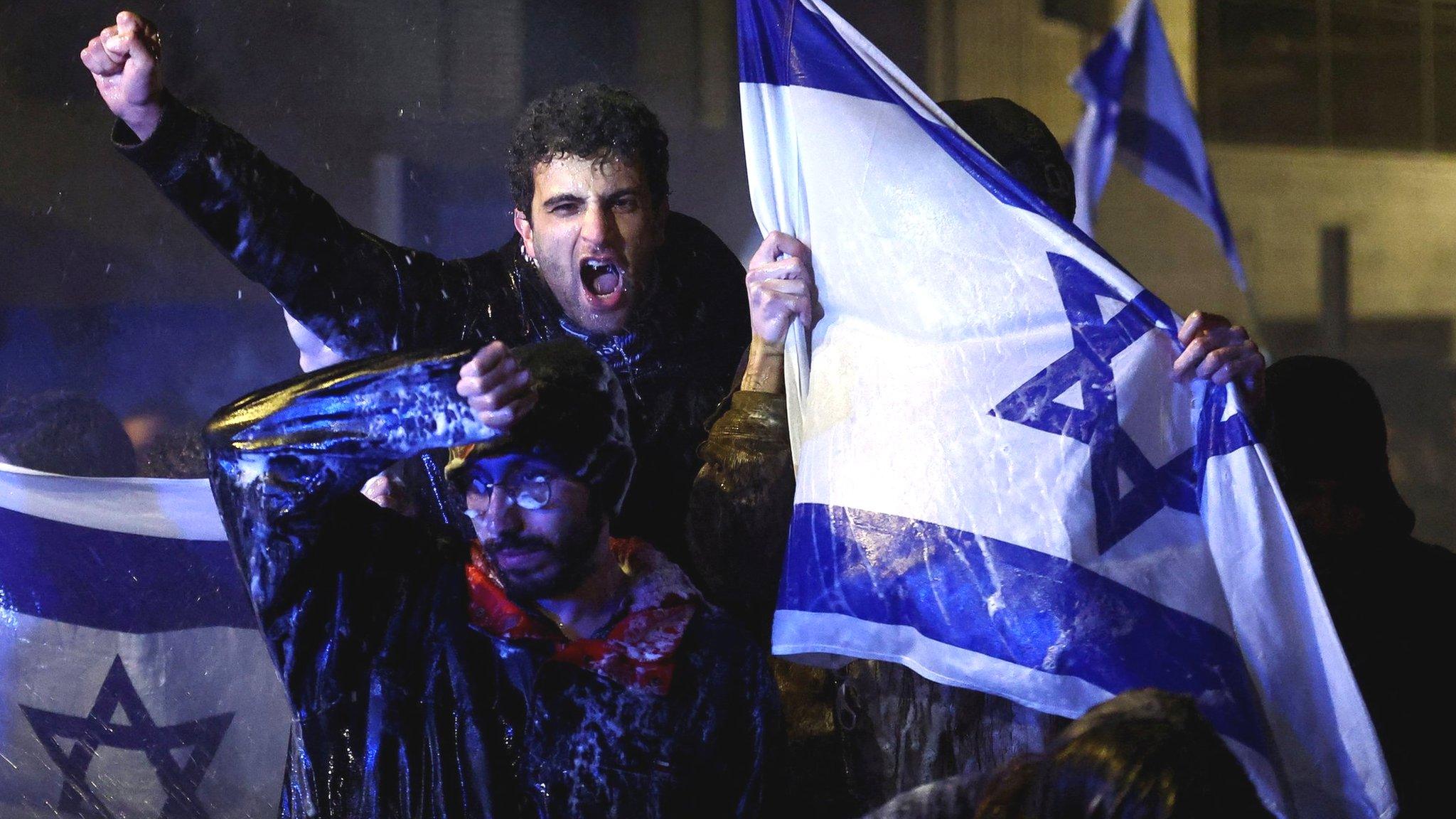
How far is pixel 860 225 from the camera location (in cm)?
222

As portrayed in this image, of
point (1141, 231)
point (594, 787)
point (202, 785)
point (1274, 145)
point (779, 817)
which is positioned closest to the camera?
point (594, 787)

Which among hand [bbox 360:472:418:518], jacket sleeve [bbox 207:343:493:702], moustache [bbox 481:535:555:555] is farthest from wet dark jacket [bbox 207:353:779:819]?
hand [bbox 360:472:418:518]

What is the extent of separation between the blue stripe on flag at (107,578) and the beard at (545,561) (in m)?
1.27

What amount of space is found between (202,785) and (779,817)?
139cm

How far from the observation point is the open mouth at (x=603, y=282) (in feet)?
8.23

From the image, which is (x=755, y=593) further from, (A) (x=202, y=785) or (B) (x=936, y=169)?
(A) (x=202, y=785)

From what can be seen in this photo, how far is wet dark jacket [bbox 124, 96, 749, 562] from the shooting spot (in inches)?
89.7

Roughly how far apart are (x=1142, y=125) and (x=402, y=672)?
2.04 m

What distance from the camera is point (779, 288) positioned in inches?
89.2

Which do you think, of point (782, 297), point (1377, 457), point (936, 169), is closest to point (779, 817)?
point (782, 297)

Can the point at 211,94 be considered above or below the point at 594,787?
above

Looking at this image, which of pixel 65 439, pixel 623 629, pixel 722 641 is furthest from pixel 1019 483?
pixel 65 439

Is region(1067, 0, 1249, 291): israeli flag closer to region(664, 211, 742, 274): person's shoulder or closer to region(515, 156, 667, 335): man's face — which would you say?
region(664, 211, 742, 274): person's shoulder

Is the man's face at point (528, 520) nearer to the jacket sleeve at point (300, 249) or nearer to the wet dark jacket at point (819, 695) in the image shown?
the wet dark jacket at point (819, 695)
